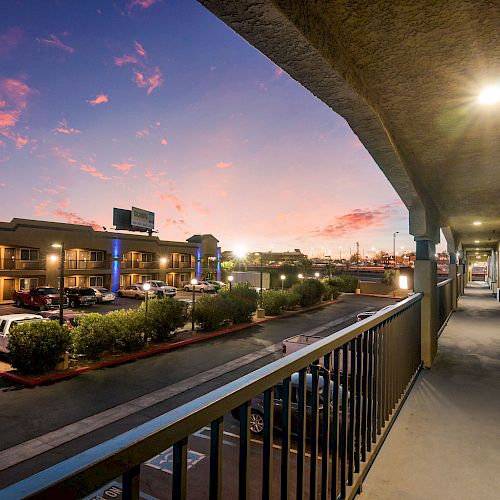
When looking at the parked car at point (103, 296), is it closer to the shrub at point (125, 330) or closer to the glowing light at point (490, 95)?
the shrub at point (125, 330)

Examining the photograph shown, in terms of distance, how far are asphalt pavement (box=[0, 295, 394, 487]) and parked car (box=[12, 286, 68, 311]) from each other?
A: 1641cm

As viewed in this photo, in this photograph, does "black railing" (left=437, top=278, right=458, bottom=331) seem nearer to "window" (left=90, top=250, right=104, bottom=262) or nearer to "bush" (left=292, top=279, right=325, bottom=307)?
"bush" (left=292, top=279, right=325, bottom=307)

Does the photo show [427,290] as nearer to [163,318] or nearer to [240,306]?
[163,318]

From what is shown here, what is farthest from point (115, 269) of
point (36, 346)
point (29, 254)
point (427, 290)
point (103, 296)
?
point (427, 290)

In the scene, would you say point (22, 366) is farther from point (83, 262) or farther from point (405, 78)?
point (83, 262)

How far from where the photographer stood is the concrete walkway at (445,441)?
3.25 m

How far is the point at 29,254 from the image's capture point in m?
33.8

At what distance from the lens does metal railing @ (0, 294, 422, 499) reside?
105 centimetres

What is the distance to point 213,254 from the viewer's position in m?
60.0

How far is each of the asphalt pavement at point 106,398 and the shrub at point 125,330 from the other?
1.17 meters

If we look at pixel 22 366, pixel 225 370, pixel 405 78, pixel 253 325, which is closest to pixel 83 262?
pixel 253 325

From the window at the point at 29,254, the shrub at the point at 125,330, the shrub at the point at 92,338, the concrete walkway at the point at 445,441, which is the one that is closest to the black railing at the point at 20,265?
the window at the point at 29,254

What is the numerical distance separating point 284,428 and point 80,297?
99.1 feet

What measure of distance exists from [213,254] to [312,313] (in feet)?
114
